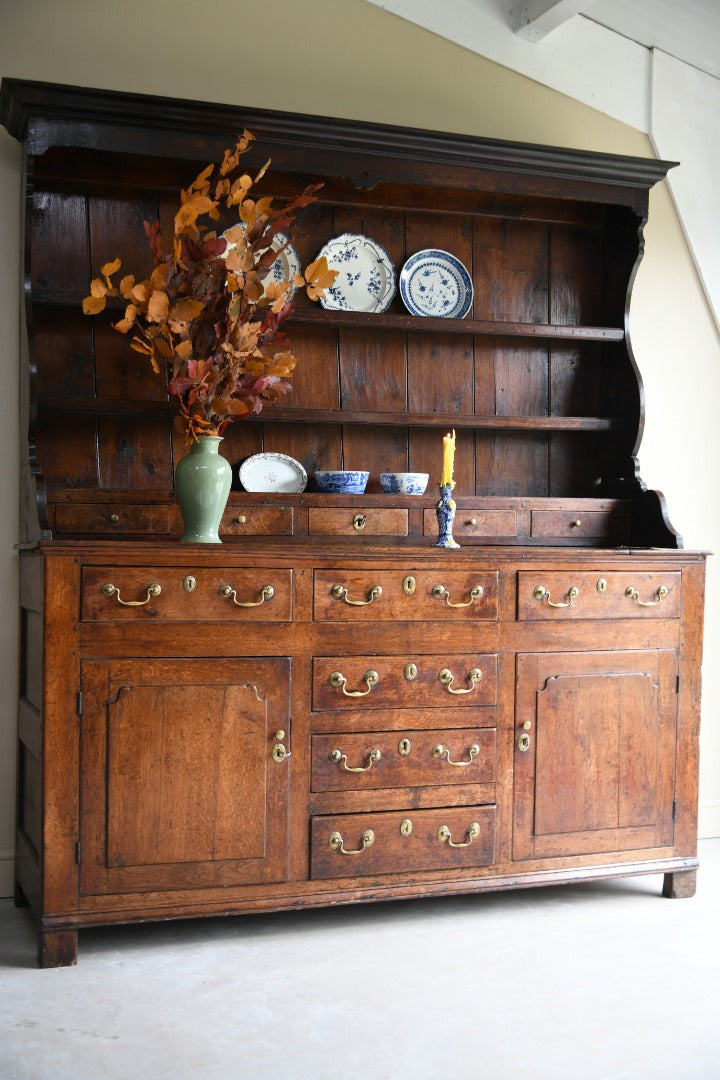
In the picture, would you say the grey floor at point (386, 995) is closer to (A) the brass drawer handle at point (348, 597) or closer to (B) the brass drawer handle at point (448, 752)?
(B) the brass drawer handle at point (448, 752)

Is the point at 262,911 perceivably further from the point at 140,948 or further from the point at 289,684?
the point at 289,684

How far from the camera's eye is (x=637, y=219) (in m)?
3.36

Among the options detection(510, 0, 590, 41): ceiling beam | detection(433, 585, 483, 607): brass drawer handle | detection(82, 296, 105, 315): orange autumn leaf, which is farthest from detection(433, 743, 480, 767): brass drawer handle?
detection(510, 0, 590, 41): ceiling beam

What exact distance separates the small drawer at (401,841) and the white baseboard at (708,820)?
121cm

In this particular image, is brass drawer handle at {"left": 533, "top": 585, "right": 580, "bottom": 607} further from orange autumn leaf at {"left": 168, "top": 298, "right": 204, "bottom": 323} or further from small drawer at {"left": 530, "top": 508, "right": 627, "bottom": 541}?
orange autumn leaf at {"left": 168, "top": 298, "right": 204, "bottom": 323}

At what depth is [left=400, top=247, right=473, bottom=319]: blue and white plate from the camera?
10.8 feet

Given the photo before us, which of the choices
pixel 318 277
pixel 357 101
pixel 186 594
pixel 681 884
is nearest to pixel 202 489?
pixel 186 594

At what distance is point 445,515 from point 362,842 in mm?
893

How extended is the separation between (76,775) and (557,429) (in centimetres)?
175

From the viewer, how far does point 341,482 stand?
3.10 metres

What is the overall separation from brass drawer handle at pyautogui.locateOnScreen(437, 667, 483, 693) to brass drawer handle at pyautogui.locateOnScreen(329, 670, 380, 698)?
18 centimetres

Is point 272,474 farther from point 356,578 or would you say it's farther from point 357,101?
point 357,101

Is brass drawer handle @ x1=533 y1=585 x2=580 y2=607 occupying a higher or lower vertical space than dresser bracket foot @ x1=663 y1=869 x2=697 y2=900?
higher

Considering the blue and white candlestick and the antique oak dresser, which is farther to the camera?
the blue and white candlestick
